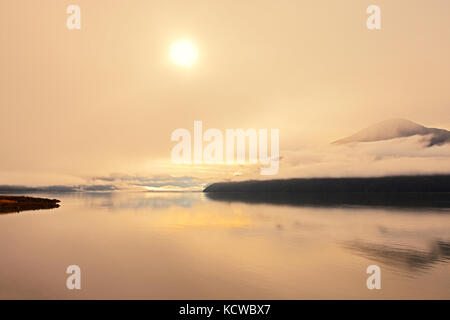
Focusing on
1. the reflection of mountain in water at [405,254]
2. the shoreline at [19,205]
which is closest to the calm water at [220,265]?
the reflection of mountain in water at [405,254]

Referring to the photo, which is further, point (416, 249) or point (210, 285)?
point (416, 249)

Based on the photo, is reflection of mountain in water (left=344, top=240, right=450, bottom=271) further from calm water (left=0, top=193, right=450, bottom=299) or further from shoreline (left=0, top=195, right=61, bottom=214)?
shoreline (left=0, top=195, right=61, bottom=214)

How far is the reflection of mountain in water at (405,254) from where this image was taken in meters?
29.5

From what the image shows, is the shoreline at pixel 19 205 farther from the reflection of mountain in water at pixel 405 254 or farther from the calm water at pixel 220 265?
the reflection of mountain in water at pixel 405 254

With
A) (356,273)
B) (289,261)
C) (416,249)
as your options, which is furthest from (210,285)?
(416,249)

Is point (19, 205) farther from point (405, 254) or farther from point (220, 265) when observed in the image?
point (405, 254)

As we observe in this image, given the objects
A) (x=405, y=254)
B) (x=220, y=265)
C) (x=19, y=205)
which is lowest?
(x=405, y=254)

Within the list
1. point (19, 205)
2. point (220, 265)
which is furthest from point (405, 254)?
point (19, 205)

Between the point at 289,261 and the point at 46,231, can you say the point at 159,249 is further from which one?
the point at 46,231

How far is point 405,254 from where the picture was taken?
34.4 metres
